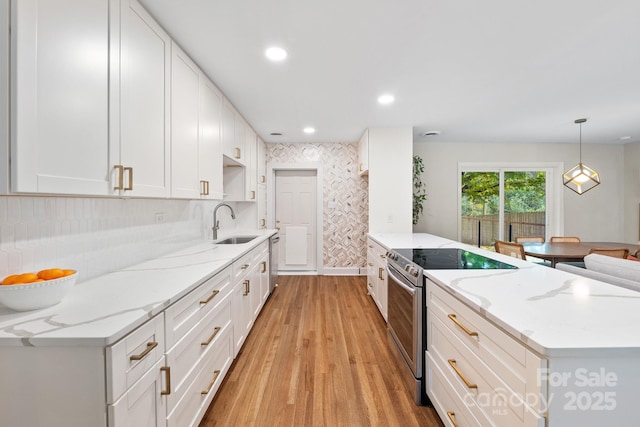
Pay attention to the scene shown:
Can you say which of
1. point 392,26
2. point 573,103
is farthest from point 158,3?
point 573,103

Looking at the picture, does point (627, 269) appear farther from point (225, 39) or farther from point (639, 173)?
point (639, 173)

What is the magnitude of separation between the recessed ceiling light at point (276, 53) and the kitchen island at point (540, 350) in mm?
1843

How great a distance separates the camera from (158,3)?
150 centimetres

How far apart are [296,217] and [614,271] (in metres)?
A: 4.01

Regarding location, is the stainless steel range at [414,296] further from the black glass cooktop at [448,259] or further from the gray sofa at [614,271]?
the gray sofa at [614,271]

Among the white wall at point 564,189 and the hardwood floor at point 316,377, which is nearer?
the hardwood floor at point 316,377

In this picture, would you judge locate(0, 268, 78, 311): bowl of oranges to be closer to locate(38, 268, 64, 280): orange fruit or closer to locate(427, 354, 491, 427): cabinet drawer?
locate(38, 268, 64, 280): orange fruit

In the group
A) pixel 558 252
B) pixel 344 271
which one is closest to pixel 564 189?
pixel 558 252

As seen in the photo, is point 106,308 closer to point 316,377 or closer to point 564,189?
point 316,377

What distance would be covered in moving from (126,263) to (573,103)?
4.42m

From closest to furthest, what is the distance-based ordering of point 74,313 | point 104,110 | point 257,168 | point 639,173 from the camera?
point 74,313
point 104,110
point 257,168
point 639,173

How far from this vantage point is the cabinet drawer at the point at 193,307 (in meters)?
1.18

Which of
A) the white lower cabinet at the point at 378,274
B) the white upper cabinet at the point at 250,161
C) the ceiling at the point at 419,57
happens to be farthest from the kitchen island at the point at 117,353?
the white upper cabinet at the point at 250,161

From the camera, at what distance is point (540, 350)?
0.82 m
